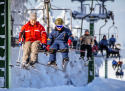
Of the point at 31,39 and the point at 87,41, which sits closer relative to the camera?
the point at 31,39

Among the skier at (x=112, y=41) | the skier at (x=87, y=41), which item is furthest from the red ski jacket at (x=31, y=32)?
the skier at (x=112, y=41)

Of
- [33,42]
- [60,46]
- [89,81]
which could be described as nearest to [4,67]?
[33,42]

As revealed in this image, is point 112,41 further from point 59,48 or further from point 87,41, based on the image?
point 59,48

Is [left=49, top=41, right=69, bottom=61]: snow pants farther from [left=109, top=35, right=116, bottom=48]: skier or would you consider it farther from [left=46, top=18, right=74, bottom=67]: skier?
[left=109, top=35, right=116, bottom=48]: skier

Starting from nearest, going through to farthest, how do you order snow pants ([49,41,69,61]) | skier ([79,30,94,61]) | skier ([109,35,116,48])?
snow pants ([49,41,69,61]) → skier ([79,30,94,61]) → skier ([109,35,116,48])

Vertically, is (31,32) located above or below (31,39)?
above

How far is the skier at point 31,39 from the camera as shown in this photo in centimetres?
312

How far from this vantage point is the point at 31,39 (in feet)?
10.4

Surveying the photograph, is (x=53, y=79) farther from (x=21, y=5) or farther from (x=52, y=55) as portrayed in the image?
(x=52, y=55)

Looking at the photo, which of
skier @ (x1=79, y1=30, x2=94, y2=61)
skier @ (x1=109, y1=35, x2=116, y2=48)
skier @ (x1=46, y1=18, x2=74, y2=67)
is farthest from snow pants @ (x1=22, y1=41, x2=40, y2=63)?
skier @ (x1=109, y1=35, x2=116, y2=48)

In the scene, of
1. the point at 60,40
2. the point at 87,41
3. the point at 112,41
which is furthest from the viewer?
the point at 112,41

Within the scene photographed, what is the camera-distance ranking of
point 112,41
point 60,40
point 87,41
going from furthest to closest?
1. point 112,41
2. point 87,41
3. point 60,40

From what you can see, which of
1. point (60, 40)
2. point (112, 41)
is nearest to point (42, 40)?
point (60, 40)

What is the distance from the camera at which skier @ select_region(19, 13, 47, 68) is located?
3119 mm
